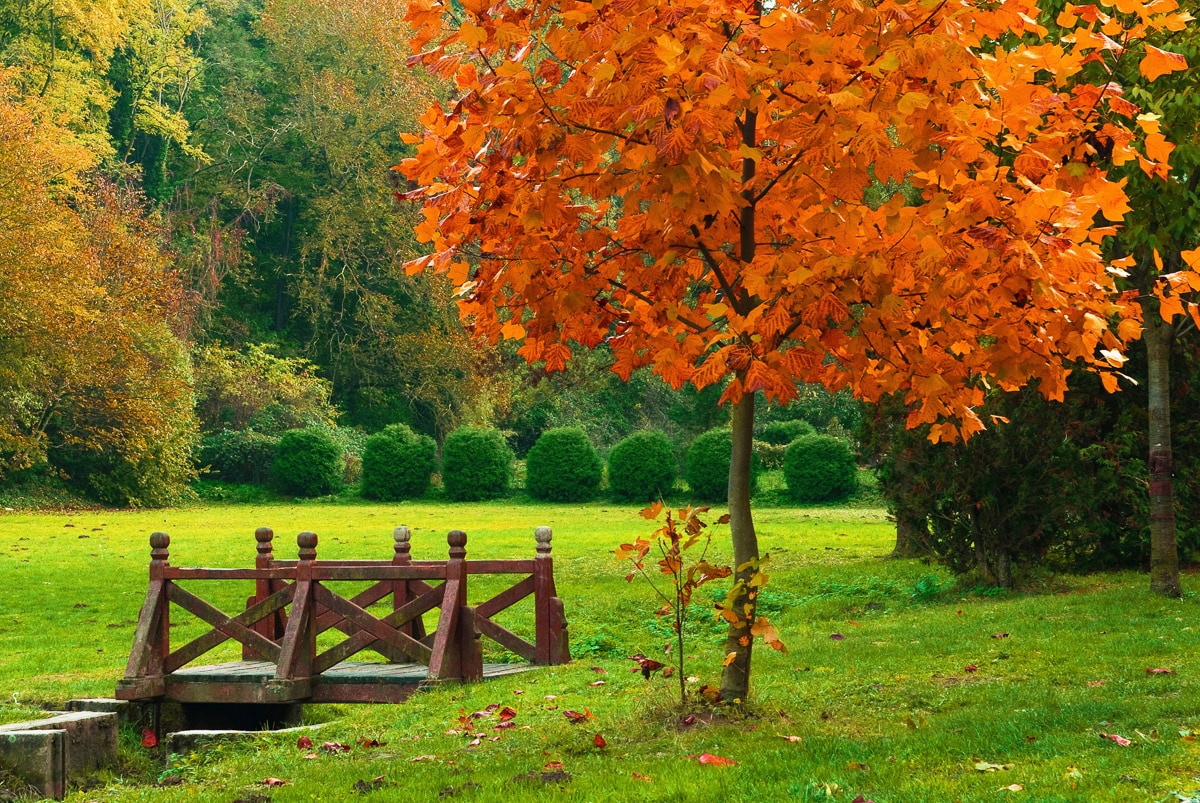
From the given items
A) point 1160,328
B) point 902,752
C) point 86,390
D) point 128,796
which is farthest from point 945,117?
point 86,390

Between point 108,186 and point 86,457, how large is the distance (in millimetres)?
8342

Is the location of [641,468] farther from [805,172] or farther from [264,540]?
[805,172]

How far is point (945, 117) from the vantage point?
501 centimetres

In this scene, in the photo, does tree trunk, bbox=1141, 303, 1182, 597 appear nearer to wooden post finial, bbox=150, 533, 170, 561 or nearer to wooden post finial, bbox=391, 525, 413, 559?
wooden post finial, bbox=391, 525, 413, 559

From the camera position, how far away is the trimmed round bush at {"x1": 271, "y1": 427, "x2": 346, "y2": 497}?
3872 centimetres

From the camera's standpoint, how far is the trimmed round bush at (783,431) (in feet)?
128

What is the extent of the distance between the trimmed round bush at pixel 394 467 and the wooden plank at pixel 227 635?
92.8 ft

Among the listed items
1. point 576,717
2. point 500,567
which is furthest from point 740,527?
point 500,567

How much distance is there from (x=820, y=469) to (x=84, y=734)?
2760 cm

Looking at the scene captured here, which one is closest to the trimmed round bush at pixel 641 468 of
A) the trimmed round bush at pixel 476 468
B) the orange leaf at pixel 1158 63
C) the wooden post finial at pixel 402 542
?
the trimmed round bush at pixel 476 468

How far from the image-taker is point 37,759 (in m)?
8.27

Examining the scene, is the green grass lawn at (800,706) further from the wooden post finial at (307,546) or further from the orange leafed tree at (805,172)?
the wooden post finial at (307,546)

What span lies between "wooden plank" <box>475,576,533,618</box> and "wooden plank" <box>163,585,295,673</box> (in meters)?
1.59

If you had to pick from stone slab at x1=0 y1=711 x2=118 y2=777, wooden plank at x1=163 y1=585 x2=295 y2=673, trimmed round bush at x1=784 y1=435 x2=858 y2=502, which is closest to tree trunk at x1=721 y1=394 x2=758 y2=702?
wooden plank at x1=163 y1=585 x2=295 y2=673
